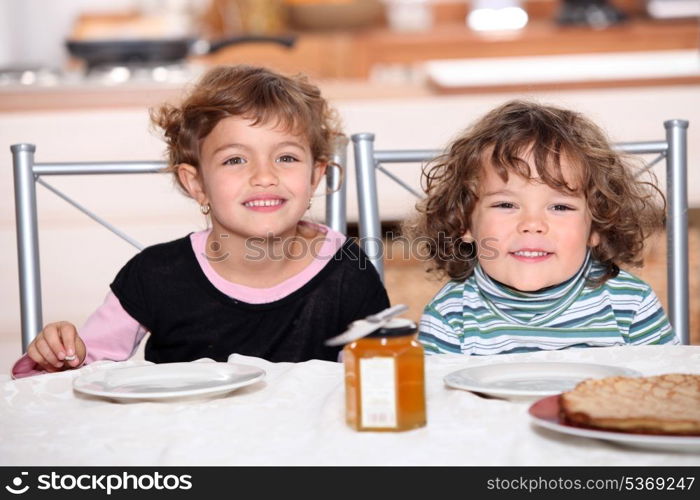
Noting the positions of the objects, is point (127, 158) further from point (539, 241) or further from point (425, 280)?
point (539, 241)

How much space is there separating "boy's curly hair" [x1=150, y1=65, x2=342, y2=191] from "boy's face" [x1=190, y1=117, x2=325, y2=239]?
0.05 ft

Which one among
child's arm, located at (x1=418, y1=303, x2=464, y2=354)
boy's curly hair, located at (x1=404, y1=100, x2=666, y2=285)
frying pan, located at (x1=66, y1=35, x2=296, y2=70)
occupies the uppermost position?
frying pan, located at (x1=66, y1=35, x2=296, y2=70)

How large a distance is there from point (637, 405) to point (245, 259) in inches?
31.6

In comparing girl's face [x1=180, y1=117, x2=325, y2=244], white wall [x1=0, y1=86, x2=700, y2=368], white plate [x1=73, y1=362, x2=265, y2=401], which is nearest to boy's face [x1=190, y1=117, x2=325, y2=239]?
girl's face [x1=180, y1=117, x2=325, y2=244]

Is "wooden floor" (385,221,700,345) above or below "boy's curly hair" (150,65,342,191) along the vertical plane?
below

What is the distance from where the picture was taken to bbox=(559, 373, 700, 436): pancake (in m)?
0.79

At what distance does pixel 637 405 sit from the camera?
84 cm

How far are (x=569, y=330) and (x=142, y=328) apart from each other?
0.60 m

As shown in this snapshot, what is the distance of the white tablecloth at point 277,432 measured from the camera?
81 centimetres

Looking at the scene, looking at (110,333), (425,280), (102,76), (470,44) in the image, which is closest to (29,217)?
(110,333)

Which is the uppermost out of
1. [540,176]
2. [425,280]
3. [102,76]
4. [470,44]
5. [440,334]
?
[470,44]

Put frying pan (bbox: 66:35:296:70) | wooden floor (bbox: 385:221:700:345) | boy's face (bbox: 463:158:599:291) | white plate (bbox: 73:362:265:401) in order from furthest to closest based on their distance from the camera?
wooden floor (bbox: 385:221:700:345) < frying pan (bbox: 66:35:296:70) < boy's face (bbox: 463:158:599:291) < white plate (bbox: 73:362:265:401)

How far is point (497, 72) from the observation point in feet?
9.56

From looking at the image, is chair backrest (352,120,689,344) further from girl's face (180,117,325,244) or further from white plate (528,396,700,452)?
white plate (528,396,700,452)
